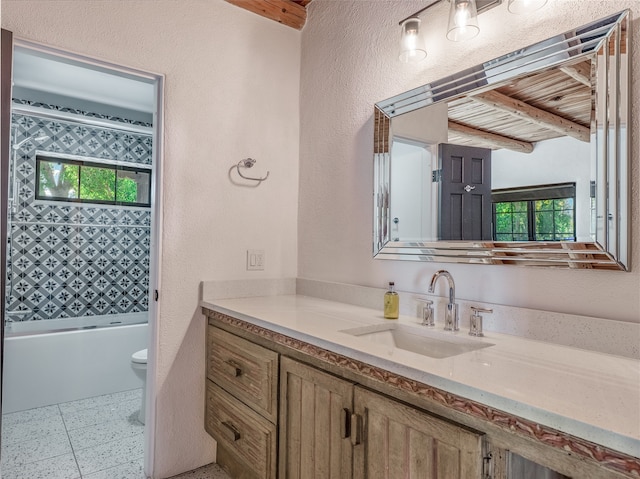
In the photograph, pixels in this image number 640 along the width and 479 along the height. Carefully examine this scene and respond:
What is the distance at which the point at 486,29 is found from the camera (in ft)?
4.84

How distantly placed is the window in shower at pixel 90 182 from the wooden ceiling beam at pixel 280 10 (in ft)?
7.22

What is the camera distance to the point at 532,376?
94cm

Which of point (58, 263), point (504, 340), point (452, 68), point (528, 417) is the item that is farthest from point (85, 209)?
point (528, 417)

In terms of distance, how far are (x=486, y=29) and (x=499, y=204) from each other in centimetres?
64

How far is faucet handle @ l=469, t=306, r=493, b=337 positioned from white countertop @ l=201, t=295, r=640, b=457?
3 centimetres

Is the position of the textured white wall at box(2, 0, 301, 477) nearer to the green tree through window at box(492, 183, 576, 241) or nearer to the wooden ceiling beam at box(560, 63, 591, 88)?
the green tree through window at box(492, 183, 576, 241)

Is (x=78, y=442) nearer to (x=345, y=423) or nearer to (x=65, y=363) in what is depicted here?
(x=65, y=363)

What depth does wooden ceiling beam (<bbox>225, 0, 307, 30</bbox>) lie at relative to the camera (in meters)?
2.21

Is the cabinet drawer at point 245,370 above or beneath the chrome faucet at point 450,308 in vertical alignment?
beneath

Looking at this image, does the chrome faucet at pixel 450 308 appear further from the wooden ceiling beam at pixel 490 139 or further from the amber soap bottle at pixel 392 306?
the wooden ceiling beam at pixel 490 139

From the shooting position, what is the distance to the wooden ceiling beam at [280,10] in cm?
221

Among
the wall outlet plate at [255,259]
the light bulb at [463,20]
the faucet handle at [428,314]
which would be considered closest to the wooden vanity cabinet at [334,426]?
the wall outlet plate at [255,259]

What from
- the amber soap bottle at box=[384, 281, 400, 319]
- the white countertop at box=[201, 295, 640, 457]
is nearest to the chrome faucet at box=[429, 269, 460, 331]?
the white countertop at box=[201, 295, 640, 457]

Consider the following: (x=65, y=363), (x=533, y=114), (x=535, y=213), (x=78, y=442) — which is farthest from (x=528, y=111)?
(x=65, y=363)
